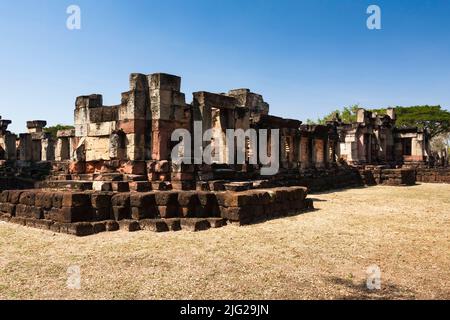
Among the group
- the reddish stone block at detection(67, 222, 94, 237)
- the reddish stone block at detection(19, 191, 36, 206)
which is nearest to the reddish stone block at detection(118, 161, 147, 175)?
the reddish stone block at detection(19, 191, 36, 206)

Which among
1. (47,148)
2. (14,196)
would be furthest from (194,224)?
(47,148)

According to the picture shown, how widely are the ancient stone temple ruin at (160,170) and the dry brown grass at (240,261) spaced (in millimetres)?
663

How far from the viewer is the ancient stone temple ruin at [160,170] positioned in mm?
8773

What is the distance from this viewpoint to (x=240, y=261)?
19.1ft

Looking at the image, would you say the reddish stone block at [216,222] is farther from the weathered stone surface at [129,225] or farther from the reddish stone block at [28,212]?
the reddish stone block at [28,212]

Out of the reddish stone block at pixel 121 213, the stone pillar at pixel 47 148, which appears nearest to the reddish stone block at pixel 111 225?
the reddish stone block at pixel 121 213

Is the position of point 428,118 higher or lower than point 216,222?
higher

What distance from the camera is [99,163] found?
41.5ft

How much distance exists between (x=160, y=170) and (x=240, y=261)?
5658 mm

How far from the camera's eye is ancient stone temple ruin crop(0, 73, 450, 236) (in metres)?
8.77

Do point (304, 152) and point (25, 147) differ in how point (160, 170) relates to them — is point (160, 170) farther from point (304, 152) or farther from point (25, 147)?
point (25, 147)

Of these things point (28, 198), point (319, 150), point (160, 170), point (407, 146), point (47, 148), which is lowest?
point (28, 198)
